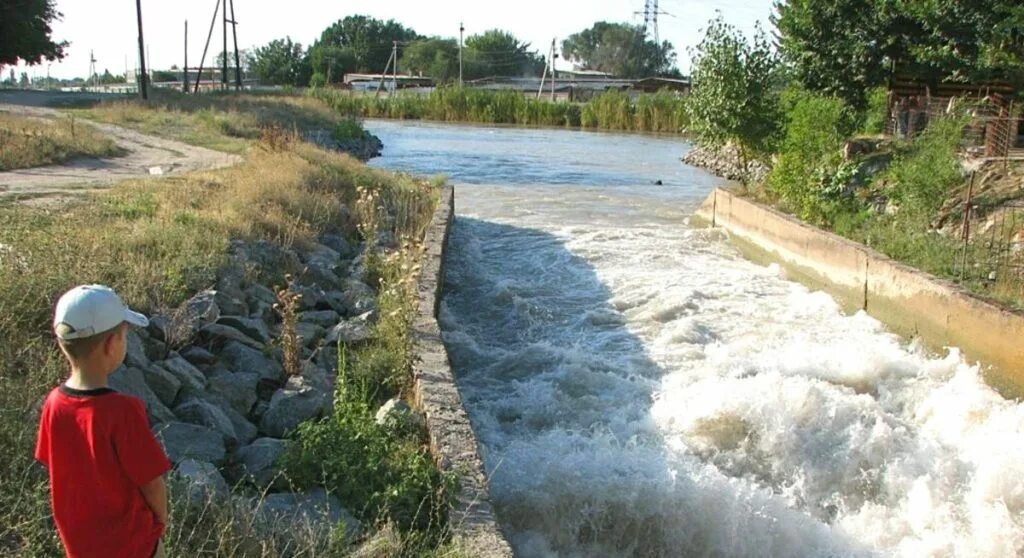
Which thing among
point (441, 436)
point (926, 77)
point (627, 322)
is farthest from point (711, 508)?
point (926, 77)

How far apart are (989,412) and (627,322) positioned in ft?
14.3

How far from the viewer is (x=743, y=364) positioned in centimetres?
952

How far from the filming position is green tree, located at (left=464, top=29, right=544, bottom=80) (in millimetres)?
121750

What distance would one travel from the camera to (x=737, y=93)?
18406mm

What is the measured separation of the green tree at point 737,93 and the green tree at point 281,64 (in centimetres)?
9286

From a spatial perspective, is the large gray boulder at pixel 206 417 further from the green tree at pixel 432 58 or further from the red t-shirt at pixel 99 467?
the green tree at pixel 432 58

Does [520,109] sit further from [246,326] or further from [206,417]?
[206,417]

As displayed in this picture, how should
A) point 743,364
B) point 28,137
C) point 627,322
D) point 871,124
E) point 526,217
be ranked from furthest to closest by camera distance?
point 871,124
point 526,217
point 28,137
point 627,322
point 743,364

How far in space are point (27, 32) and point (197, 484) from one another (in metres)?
45.3

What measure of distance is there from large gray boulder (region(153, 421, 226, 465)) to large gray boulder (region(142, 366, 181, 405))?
0.48 meters

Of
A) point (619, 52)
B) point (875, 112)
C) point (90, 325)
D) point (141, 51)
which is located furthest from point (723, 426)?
point (619, 52)

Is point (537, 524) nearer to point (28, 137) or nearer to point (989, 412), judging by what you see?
point (989, 412)

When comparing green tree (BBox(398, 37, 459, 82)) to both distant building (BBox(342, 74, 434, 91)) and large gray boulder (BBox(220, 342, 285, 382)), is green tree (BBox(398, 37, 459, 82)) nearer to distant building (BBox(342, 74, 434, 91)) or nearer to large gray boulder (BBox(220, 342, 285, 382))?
distant building (BBox(342, 74, 434, 91))

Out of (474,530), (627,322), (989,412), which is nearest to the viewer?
(474,530)
